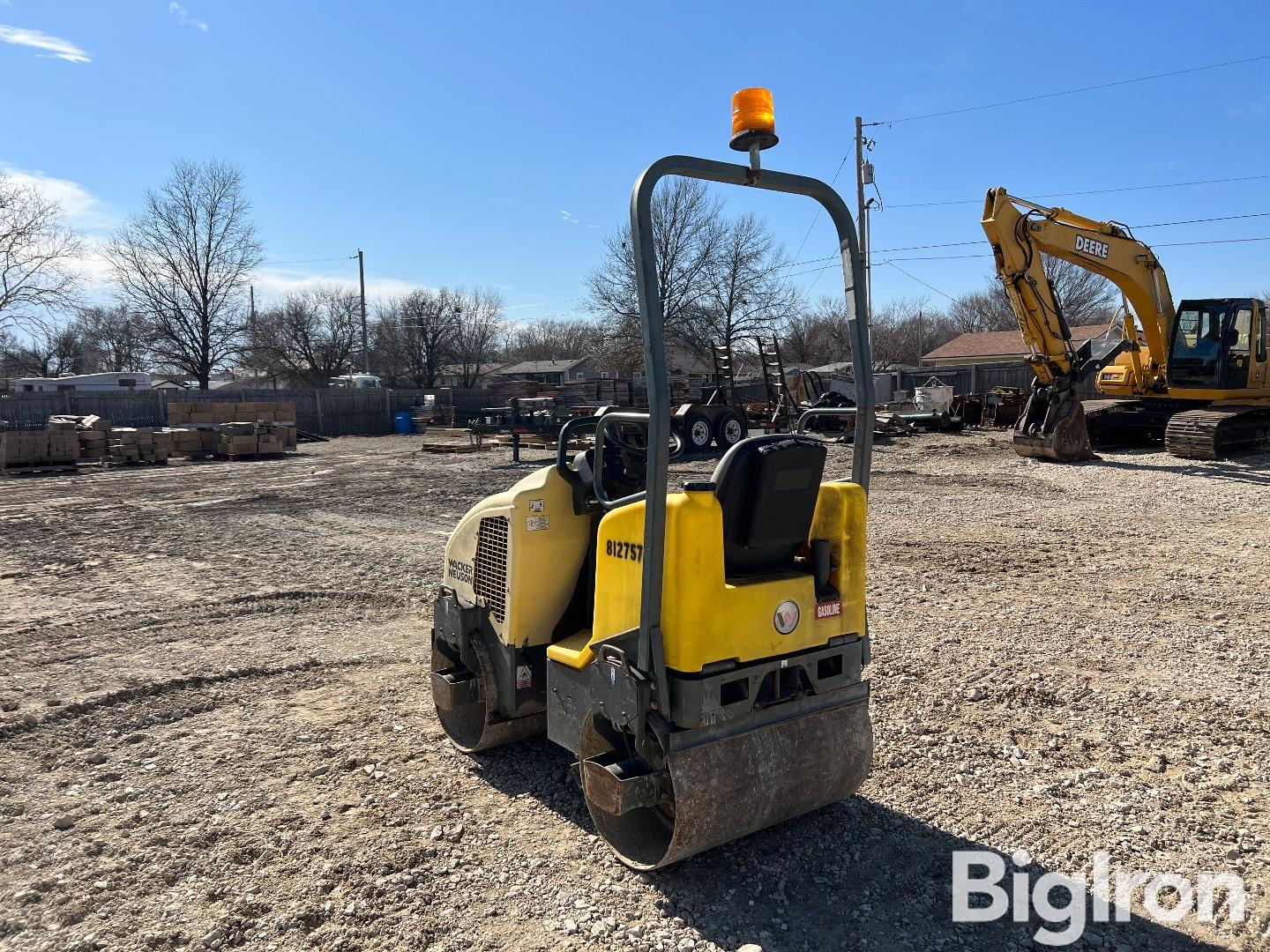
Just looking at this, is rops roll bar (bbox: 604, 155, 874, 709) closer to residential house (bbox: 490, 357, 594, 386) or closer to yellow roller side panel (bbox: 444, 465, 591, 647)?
yellow roller side panel (bbox: 444, 465, 591, 647)

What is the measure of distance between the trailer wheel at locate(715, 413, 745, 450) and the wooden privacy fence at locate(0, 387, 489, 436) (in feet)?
52.1

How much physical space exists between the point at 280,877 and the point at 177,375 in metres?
52.8

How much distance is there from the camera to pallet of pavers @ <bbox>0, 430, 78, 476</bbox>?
750 inches

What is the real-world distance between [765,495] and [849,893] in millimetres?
1448

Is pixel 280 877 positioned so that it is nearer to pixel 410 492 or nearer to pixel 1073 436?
pixel 410 492

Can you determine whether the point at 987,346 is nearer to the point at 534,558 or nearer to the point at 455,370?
the point at 455,370

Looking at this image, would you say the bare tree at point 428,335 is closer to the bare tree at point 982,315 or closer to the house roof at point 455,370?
the house roof at point 455,370

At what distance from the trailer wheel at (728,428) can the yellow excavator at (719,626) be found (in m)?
15.8

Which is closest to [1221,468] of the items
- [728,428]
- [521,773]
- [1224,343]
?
[1224,343]

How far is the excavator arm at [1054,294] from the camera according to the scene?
1574cm

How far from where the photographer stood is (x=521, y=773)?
396 cm

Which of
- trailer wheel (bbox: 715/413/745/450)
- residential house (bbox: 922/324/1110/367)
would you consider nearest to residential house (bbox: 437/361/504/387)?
residential house (bbox: 922/324/1110/367)

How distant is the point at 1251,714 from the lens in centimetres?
446

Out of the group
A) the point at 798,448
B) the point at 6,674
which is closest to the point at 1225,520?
the point at 798,448
